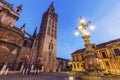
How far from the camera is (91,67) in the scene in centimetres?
684

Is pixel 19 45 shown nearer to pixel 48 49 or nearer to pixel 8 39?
pixel 8 39

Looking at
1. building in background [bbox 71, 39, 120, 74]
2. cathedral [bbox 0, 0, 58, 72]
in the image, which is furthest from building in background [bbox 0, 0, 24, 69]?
building in background [bbox 71, 39, 120, 74]

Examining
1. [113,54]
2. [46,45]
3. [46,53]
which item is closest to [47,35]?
[46,45]

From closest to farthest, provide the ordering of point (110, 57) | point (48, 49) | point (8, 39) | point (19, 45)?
point (8, 39), point (19, 45), point (110, 57), point (48, 49)

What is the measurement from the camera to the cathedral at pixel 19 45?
20234 mm

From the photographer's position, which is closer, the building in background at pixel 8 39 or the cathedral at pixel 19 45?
the building in background at pixel 8 39

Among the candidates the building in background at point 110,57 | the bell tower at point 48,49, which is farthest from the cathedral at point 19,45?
the building in background at point 110,57

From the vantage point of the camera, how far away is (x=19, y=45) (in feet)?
76.6

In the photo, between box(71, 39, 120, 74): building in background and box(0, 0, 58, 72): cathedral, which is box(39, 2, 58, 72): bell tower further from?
box(71, 39, 120, 74): building in background

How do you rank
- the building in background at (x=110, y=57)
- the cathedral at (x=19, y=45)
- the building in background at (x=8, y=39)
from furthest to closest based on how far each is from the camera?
the building in background at (x=110, y=57) → the cathedral at (x=19, y=45) → the building in background at (x=8, y=39)

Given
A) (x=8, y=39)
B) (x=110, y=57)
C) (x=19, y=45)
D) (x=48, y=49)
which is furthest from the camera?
(x=48, y=49)

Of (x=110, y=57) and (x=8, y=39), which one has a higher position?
(x=8, y=39)

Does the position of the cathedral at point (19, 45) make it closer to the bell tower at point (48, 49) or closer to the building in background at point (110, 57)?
the bell tower at point (48, 49)

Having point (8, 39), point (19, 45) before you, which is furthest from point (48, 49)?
point (8, 39)
